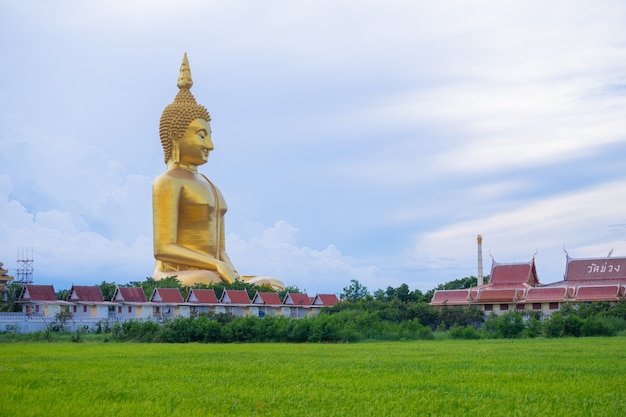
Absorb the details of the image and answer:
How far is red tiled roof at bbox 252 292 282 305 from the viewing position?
4756 cm

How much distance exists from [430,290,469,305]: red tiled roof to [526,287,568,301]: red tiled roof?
4.01 m

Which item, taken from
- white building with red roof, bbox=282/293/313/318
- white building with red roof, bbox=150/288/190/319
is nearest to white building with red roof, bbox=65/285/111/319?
white building with red roof, bbox=150/288/190/319

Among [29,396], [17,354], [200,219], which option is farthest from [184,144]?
[29,396]

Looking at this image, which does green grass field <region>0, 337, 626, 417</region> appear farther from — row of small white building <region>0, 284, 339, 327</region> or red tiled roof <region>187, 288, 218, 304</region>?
red tiled roof <region>187, 288, 218, 304</region>

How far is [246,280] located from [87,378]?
125 feet

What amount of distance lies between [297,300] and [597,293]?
1822 centimetres

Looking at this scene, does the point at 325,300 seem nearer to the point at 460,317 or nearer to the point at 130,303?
the point at 460,317

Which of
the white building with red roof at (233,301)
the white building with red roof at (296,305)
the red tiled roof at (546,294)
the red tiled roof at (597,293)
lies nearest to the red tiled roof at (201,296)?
the white building with red roof at (233,301)

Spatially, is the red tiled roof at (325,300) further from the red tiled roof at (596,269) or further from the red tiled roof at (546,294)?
the red tiled roof at (596,269)

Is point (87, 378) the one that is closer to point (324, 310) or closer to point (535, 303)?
point (324, 310)

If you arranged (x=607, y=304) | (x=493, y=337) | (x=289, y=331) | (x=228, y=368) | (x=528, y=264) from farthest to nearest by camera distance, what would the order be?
(x=528, y=264) → (x=607, y=304) → (x=493, y=337) → (x=289, y=331) → (x=228, y=368)

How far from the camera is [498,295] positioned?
5166cm

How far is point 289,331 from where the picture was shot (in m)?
28.5

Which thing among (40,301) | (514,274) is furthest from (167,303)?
(514,274)
